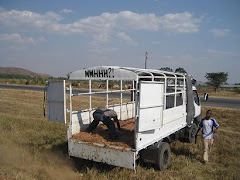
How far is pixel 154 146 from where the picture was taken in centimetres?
568

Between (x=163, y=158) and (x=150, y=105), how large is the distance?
1686 mm

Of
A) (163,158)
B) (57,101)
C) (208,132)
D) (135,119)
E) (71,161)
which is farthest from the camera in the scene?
(208,132)

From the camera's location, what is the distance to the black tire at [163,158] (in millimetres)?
5641

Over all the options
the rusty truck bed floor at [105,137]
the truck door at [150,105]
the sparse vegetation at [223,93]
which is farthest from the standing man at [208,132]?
the sparse vegetation at [223,93]

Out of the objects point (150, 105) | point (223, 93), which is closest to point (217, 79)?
point (223, 93)

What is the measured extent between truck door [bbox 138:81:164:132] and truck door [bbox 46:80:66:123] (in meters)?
1.90

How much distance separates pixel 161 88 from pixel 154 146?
1.42 m

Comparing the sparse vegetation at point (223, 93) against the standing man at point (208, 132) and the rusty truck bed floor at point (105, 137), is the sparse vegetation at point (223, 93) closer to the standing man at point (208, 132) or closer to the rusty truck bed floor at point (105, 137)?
the standing man at point (208, 132)

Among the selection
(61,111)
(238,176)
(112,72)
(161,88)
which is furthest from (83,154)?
(238,176)

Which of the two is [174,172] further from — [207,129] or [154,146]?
[207,129]

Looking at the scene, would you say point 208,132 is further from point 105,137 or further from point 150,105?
point 105,137

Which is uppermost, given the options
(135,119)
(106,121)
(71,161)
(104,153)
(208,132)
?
(135,119)

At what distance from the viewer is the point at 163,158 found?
233 inches

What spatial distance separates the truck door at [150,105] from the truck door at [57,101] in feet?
6.25
